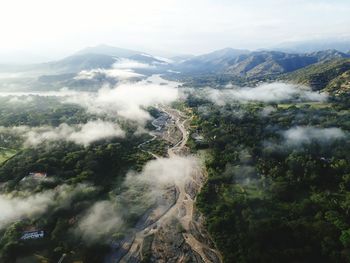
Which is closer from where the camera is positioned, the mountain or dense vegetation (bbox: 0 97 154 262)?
dense vegetation (bbox: 0 97 154 262)

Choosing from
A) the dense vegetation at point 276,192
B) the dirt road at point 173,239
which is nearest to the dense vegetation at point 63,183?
the dirt road at point 173,239

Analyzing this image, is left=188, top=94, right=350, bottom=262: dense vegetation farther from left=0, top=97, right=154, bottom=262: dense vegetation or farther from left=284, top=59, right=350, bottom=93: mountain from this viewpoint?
left=284, top=59, right=350, bottom=93: mountain

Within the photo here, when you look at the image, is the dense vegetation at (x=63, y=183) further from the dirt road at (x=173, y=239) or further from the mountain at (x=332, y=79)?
the mountain at (x=332, y=79)

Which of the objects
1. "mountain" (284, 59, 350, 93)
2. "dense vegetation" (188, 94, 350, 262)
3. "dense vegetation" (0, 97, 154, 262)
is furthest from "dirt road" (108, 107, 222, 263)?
"mountain" (284, 59, 350, 93)

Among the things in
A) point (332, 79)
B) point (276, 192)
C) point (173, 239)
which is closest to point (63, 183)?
point (173, 239)

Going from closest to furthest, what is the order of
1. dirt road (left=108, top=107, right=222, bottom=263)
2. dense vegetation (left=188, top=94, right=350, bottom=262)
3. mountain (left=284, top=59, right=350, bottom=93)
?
dense vegetation (left=188, top=94, right=350, bottom=262), dirt road (left=108, top=107, right=222, bottom=263), mountain (left=284, top=59, right=350, bottom=93)

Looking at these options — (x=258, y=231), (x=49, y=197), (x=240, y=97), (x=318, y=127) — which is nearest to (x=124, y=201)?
(x=49, y=197)

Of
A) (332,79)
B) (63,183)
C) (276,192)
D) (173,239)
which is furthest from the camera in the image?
Answer: (332,79)

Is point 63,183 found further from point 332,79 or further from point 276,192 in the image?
point 332,79

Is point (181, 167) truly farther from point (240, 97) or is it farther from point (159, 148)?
point (240, 97)
